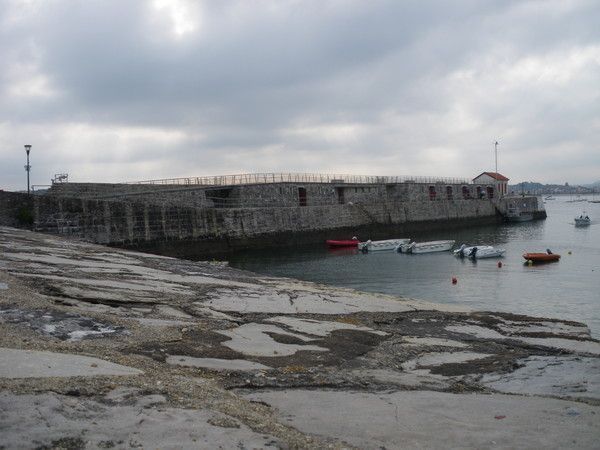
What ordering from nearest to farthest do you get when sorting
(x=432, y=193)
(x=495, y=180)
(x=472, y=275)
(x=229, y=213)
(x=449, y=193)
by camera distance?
(x=472, y=275) → (x=229, y=213) → (x=432, y=193) → (x=449, y=193) → (x=495, y=180)

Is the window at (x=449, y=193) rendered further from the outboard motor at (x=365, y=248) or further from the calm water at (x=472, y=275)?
the outboard motor at (x=365, y=248)

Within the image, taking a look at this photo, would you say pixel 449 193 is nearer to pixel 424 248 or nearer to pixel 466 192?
pixel 466 192

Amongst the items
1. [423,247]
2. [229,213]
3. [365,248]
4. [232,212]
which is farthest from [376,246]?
[229,213]

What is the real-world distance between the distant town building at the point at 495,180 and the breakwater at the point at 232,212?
18.5 meters

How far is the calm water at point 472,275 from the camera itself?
2320 centimetres

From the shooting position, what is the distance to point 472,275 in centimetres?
3250

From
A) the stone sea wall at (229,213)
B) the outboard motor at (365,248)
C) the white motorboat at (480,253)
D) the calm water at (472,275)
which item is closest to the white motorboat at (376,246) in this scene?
the outboard motor at (365,248)

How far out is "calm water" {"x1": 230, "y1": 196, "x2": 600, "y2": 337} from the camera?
23.2 meters

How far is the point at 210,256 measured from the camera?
4194cm

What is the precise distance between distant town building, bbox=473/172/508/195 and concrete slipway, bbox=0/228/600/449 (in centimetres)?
9194

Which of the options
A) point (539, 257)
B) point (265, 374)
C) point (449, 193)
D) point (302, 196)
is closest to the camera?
point (265, 374)

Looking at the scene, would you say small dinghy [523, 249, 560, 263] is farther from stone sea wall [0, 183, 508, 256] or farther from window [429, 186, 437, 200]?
window [429, 186, 437, 200]

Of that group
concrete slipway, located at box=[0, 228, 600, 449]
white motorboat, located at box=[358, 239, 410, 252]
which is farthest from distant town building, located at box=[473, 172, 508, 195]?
concrete slipway, located at box=[0, 228, 600, 449]

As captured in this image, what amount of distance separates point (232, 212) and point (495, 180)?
213 feet
